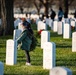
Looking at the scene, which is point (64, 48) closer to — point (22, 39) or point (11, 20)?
point (22, 39)

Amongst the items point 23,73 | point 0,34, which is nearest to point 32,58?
point 23,73

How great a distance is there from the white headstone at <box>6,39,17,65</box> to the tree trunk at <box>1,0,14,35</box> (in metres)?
11.0

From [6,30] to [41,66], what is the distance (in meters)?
11.5

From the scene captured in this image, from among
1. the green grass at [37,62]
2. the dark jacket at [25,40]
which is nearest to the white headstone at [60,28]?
the green grass at [37,62]

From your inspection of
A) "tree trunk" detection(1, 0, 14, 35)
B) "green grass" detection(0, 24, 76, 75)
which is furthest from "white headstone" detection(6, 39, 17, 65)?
"tree trunk" detection(1, 0, 14, 35)

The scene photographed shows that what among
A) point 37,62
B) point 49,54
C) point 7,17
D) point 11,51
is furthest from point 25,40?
point 7,17

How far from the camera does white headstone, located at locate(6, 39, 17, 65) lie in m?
12.6

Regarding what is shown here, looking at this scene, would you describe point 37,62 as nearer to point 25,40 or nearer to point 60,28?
point 25,40

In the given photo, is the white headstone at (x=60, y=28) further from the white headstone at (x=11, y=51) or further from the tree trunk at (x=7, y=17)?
the white headstone at (x=11, y=51)

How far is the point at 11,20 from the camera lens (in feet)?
79.6

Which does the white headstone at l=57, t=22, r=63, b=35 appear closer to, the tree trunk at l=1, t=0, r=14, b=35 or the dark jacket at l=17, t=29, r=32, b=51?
the tree trunk at l=1, t=0, r=14, b=35

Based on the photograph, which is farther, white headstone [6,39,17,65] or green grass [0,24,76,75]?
white headstone [6,39,17,65]

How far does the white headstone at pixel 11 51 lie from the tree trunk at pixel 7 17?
1104 cm

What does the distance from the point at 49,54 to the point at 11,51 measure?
1456 mm
